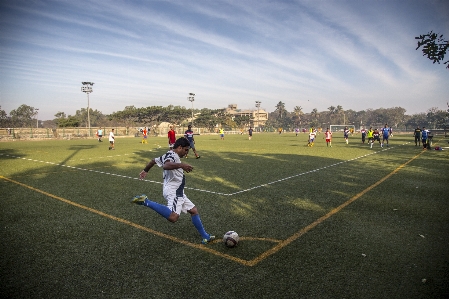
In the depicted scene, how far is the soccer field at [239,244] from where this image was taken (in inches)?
148

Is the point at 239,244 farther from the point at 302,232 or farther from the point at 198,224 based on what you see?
the point at 302,232

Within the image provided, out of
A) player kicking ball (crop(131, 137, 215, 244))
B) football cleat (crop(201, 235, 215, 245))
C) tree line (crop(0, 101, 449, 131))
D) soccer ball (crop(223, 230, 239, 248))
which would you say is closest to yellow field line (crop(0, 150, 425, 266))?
football cleat (crop(201, 235, 215, 245))

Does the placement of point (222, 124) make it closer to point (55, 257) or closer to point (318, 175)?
point (318, 175)

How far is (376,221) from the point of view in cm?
636

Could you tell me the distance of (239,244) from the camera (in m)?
5.14

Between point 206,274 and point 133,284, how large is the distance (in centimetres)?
105

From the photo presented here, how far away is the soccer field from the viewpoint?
3.75 meters

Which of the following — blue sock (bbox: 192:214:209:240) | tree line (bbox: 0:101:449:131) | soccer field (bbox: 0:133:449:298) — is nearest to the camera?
soccer field (bbox: 0:133:449:298)

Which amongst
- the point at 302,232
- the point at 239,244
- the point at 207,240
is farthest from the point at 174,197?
the point at 302,232

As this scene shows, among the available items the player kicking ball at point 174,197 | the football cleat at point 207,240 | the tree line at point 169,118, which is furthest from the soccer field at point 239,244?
the tree line at point 169,118

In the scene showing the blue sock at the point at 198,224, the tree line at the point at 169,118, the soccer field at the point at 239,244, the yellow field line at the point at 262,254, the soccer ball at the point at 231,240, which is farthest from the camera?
the tree line at the point at 169,118

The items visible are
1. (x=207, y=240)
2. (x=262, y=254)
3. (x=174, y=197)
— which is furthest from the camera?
(x=207, y=240)

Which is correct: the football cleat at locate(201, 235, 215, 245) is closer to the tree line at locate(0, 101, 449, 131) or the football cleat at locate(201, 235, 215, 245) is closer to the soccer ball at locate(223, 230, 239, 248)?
the soccer ball at locate(223, 230, 239, 248)

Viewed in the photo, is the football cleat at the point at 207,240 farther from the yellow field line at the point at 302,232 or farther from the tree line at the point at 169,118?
the tree line at the point at 169,118
